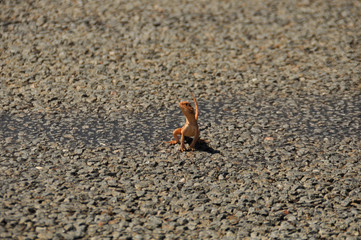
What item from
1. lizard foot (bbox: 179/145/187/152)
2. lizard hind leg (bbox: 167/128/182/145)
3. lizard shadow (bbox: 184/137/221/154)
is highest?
lizard hind leg (bbox: 167/128/182/145)

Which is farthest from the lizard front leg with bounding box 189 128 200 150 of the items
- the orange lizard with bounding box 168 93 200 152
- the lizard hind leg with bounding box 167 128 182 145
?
the lizard hind leg with bounding box 167 128 182 145

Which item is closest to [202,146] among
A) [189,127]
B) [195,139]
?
[195,139]

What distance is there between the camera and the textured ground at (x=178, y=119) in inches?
166

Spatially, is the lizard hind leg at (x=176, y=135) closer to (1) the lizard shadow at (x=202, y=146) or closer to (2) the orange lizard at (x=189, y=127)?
(2) the orange lizard at (x=189, y=127)

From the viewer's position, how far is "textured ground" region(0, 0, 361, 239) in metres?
4.21

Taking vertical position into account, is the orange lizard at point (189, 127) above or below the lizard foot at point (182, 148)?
above

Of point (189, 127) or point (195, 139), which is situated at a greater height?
point (189, 127)

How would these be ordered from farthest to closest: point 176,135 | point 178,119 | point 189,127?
1. point 178,119
2. point 176,135
3. point 189,127

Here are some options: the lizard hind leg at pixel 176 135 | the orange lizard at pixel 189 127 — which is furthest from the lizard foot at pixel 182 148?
the lizard hind leg at pixel 176 135

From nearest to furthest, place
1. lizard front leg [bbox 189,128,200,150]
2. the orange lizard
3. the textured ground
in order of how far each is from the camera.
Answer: the textured ground
the orange lizard
lizard front leg [bbox 189,128,200,150]

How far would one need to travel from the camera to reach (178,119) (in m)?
5.94

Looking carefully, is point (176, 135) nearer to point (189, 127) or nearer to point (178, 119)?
Result: point (189, 127)

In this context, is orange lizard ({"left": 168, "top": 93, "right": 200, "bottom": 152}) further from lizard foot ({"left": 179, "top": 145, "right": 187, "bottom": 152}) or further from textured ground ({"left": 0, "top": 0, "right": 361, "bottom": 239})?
textured ground ({"left": 0, "top": 0, "right": 361, "bottom": 239})

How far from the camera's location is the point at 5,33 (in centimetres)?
799
